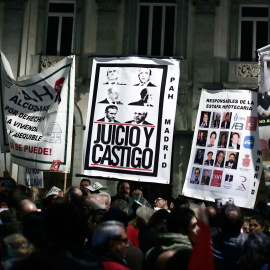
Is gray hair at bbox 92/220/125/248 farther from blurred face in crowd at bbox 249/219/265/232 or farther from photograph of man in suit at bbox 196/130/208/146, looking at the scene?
photograph of man in suit at bbox 196/130/208/146

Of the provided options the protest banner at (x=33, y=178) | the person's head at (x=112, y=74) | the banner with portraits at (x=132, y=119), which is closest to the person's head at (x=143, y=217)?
the banner with portraits at (x=132, y=119)

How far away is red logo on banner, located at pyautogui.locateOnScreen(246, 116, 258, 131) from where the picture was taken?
411 inches

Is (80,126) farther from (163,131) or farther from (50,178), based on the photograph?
(163,131)

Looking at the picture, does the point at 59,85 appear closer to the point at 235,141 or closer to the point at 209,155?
the point at 209,155

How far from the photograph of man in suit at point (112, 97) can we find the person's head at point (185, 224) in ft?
14.9

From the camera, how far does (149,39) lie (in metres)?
19.1

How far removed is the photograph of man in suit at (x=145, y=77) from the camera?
970cm

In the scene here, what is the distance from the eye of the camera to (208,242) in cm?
365

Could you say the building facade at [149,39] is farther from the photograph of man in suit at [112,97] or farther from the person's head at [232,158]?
the photograph of man in suit at [112,97]

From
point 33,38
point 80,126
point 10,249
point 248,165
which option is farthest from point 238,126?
point 33,38

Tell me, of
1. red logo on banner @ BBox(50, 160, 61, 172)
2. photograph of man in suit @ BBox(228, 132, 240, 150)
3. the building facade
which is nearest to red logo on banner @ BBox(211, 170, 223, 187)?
photograph of man in suit @ BBox(228, 132, 240, 150)

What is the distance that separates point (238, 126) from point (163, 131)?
170cm

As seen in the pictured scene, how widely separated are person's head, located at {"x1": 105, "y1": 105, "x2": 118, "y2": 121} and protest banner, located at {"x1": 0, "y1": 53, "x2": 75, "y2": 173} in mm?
985

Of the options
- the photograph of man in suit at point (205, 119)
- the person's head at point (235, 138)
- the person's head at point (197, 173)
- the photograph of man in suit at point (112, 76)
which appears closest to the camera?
the photograph of man in suit at point (112, 76)
